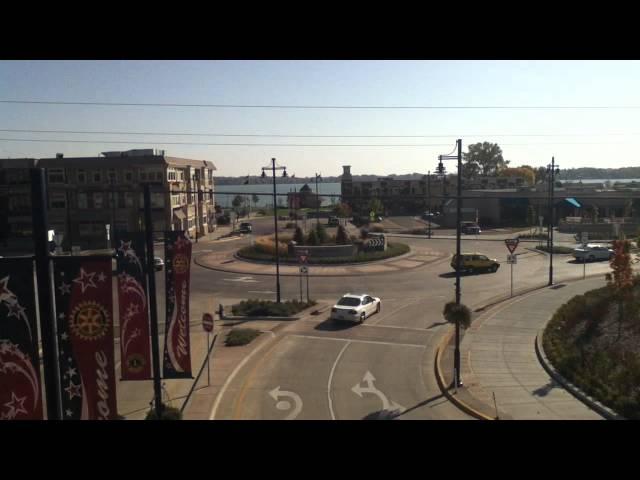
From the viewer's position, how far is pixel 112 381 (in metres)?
8.19

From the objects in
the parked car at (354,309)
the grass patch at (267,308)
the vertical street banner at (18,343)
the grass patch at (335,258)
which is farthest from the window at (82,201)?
the vertical street banner at (18,343)

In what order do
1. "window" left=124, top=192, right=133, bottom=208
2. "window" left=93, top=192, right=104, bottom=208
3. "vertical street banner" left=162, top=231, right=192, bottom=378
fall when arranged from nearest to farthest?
"vertical street banner" left=162, top=231, right=192, bottom=378
"window" left=93, top=192, right=104, bottom=208
"window" left=124, top=192, right=133, bottom=208

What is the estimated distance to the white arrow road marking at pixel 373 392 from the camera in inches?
444

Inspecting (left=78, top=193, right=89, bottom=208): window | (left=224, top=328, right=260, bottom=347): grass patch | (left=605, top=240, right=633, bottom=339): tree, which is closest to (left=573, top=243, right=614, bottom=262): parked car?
(left=605, top=240, right=633, bottom=339): tree

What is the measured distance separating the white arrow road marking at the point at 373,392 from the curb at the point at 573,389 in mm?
3761

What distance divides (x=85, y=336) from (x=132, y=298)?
65.8 inches

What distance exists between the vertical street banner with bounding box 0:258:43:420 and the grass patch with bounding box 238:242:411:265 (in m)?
24.1

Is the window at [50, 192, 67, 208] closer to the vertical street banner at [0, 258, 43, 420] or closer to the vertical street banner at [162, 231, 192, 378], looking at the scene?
the vertical street banner at [162, 231, 192, 378]

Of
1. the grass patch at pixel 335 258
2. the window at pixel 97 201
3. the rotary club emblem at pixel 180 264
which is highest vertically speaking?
the window at pixel 97 201

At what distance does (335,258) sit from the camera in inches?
1262

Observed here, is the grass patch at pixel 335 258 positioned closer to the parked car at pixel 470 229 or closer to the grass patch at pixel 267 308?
the grass patch at pixel 267 308

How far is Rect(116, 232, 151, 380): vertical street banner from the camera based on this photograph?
9.50 m
